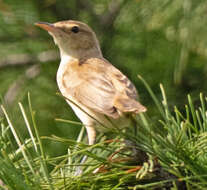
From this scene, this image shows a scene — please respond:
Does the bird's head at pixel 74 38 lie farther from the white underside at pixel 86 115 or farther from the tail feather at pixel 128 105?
the tail feather at pixel 128 105

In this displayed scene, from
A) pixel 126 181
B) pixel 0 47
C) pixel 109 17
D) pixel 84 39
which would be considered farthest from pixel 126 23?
pixel 126 181

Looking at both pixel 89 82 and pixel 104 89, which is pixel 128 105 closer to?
pixel 104 89

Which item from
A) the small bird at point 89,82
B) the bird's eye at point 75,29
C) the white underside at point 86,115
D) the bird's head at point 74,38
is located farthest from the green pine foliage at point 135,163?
the bird's eye at point 75,29

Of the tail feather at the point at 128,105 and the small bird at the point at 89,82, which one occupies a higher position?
the tail feather at the point at 128,105

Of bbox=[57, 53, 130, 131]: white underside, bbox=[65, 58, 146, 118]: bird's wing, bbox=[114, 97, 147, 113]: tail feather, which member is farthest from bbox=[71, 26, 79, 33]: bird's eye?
bbox=[114, 97, 147, 113]: tail feather

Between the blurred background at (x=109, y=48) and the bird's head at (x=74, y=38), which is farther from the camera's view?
the bird's head at (x=74, y=38)

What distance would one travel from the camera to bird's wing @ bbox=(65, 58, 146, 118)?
8.54ft

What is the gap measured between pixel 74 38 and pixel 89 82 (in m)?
0.92

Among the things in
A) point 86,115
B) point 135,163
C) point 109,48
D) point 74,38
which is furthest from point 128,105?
point 74,38

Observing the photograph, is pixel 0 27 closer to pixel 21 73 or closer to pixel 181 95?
pixel 21 73

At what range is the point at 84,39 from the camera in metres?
4.00

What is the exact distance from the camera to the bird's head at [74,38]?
11.5 feet

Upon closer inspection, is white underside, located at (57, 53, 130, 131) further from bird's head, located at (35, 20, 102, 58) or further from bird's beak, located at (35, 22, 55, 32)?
bird's beak, located at (35, 22, 55, 32)

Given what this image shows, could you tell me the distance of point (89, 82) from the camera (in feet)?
10.4
